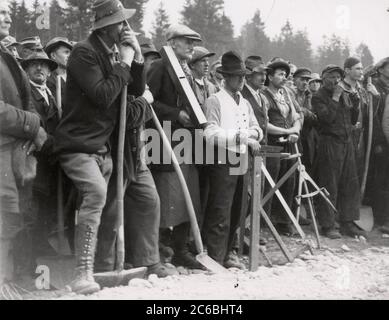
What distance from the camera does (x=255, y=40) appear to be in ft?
115

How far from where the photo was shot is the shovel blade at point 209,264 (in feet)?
18.4

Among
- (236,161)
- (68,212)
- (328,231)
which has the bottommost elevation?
(328,231)

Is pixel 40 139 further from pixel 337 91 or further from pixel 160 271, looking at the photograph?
pixel 337 91

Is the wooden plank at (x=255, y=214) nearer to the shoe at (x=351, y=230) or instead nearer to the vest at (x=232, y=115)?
the vest at (x=232, y=115)

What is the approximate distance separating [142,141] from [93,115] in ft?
2.36

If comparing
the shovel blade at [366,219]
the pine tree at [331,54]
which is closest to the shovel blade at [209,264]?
the shovel blade at [366,219]

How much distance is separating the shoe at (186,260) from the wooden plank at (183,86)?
1.41 metres

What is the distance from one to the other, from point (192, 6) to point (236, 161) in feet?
31.0

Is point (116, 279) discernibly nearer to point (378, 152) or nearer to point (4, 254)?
point (4, 254)

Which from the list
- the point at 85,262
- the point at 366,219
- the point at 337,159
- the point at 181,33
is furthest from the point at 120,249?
the point at 366,219

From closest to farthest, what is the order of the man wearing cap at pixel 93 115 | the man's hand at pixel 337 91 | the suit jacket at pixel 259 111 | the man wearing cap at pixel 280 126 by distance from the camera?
1. the man wearing cap at pixel 93 115
2. the suit jacket at pixel 259 111
3. the man wearing cap at pixel 280 126
4. the man's hand at pixel 337 91
